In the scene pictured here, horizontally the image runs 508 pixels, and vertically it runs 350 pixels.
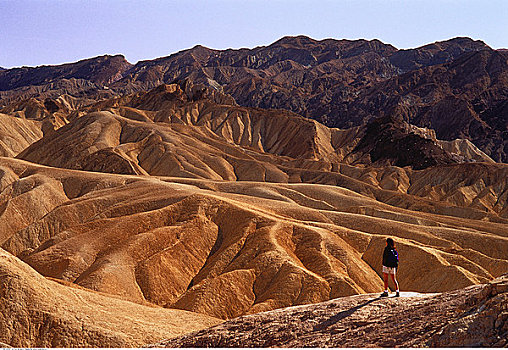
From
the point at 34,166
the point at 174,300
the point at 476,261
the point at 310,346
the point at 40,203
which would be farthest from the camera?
the point at 34,166

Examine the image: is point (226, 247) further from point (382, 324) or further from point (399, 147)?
point (399, 147)

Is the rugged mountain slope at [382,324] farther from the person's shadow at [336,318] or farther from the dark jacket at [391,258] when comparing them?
the dark jacket at [391,258]

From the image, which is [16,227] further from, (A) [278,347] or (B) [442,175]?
(B) [442,175]

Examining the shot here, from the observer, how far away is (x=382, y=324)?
48.0 feet

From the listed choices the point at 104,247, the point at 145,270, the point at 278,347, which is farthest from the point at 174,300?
the point at 278,347

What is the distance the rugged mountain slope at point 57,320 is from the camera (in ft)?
70.8

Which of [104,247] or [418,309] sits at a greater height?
[418,309]

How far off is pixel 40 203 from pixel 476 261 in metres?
48.9

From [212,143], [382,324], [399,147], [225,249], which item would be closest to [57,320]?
[382,324]

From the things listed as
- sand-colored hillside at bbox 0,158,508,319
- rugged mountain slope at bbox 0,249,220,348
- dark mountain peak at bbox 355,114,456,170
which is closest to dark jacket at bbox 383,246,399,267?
rugged mountain slope at bbox 0,249,220,348

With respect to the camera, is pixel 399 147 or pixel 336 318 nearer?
pixel 336 318

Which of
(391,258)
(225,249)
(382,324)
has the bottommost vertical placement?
(225,249)

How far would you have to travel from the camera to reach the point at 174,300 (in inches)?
1487

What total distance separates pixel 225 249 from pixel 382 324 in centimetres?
2890
